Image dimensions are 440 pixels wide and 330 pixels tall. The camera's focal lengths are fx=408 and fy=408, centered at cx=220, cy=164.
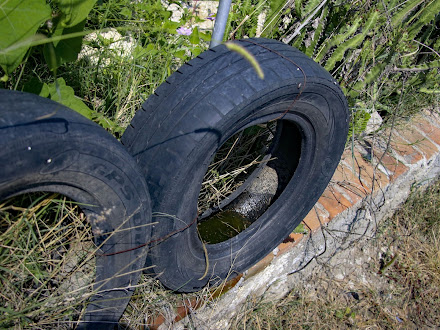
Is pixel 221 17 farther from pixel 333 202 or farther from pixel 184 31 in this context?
pixel 333 202

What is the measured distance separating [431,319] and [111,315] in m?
2.15

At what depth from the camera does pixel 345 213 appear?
8.67 ft

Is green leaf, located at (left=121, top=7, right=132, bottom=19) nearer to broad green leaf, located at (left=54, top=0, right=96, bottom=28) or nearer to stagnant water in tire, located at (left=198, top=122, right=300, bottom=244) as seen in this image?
stagnant water in tire, located at (left=198, top=122, right=300, bottom=244)

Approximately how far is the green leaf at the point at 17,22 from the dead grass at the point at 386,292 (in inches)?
62.3

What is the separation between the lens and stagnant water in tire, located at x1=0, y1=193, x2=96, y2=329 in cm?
129

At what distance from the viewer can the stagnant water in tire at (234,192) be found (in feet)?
7.34

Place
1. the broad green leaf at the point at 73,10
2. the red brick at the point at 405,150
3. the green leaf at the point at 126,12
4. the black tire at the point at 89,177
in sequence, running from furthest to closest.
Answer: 1. the red brick at the point at 405,150
2. the green leaf at the point at 126,12
3. the broad green leaf at the point at 73,10
4. the black tire at the point at 89,177

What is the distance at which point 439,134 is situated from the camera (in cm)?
352

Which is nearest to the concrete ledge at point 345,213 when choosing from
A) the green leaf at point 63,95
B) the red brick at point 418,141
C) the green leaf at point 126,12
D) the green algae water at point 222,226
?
the red brick at point 418,141

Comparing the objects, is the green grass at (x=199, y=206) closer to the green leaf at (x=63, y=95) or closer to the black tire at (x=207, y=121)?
the green leaf at (x=63, y=95)

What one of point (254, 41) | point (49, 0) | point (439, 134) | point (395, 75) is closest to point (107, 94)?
point (49, 0)

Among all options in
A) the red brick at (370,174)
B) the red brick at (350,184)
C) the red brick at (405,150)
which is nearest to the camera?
the red brick at (350,184)

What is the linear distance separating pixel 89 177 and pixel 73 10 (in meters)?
0.63

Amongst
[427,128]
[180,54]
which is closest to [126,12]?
[180,54]
